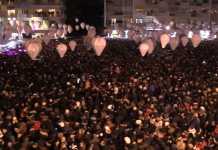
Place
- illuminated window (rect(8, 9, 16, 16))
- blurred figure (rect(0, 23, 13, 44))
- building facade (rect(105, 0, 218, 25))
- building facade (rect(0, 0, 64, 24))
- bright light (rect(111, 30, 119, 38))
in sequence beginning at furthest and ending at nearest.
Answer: building facade (rect(105, 0, 218, 25)) < building facade (rect(0, 0, 64, 24)) < bright light (rect(111, 30, 119, 38)) < illuminated window (rect(8, 9, 16, 16)) < blurred figure (rect(0, 23, 13, 44))

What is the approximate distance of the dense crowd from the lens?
13.2 metres

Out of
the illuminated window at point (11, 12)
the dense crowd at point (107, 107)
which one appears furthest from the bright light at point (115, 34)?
the dense crowd at point (107, 107)

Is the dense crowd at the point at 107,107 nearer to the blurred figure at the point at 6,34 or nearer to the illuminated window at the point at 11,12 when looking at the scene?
the blurred figure at the point at 6,34

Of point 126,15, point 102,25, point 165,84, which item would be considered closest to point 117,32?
point 126,15

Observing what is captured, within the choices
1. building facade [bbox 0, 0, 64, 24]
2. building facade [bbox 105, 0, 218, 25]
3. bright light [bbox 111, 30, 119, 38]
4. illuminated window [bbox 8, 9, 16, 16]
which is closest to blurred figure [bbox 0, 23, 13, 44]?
building facade [bbox 0, 0, 64, 24]

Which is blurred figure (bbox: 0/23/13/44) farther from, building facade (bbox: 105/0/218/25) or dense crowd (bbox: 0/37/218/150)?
building facade (bbox: 105/0/218/25)

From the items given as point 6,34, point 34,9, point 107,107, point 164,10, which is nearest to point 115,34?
point 34,9

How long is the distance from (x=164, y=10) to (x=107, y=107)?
2541 inches

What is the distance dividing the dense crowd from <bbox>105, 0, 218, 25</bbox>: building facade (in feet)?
153

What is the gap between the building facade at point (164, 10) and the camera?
244 feet

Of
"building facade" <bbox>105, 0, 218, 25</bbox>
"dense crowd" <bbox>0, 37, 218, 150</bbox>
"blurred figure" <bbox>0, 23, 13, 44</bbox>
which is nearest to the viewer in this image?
"dense crowd" <bbox>0, 37, 218, 150</bbox>

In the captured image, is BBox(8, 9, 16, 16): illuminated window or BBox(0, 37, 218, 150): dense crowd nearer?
BBox(0, 37, 218, 150): dense crowd

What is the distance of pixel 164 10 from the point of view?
8000cm

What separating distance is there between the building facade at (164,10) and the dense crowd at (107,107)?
4671 centimetres
